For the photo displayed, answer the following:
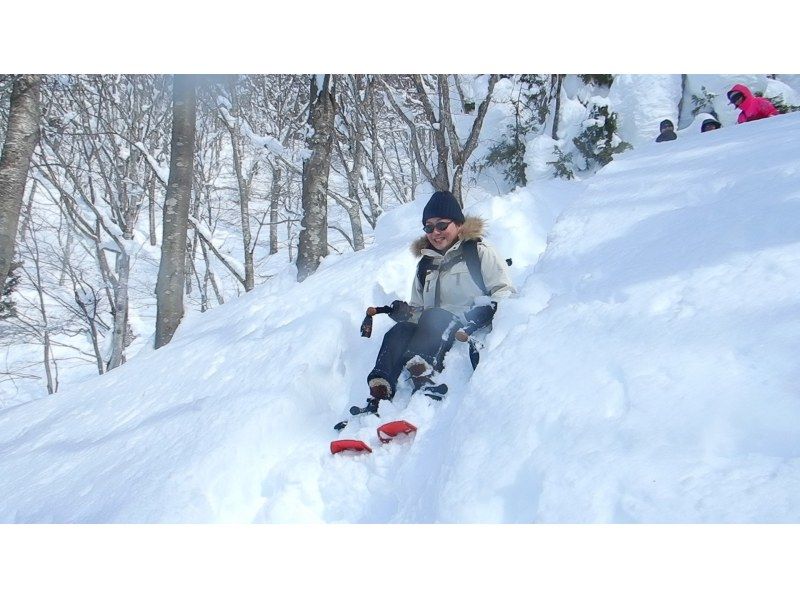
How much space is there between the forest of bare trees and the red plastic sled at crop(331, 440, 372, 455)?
10.7 ft

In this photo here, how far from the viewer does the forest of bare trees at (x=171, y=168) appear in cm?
545

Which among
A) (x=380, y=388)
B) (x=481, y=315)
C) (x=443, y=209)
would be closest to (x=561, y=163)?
(x=443, y=209)

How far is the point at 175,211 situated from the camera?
17.9ft

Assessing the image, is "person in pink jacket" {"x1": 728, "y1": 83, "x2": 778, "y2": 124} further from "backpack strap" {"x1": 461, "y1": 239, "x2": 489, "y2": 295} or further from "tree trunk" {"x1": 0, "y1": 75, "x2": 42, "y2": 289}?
"tree trunk" {"x1": 0, "y1": 75, "x2": 42, "y2": 289}

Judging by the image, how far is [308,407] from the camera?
3072 mm

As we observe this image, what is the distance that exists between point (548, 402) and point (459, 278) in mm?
1549

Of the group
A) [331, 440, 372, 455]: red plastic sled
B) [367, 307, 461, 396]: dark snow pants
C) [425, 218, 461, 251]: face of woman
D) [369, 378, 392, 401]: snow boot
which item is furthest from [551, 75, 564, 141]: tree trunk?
[331, 440, 372, 455]: red plastic sled

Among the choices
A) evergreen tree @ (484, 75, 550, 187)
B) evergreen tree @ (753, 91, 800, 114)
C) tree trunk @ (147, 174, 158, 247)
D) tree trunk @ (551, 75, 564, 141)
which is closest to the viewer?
evergreen tree @ (753, 91, 800, 114)

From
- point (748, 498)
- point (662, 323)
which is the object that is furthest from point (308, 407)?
point (748, 498)

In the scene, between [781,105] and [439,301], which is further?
[781,105]

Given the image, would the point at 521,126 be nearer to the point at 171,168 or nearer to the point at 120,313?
the point at 171,168

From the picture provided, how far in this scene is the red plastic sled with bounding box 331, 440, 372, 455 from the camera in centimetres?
246

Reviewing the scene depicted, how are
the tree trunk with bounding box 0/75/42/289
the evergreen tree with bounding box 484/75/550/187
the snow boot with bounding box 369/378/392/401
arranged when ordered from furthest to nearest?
the evergreen tree with bounding box 484/75/550/187
the tree trunk with bounding box 0/75/42/289
the snow boot with bounding box 369/378/392/401
